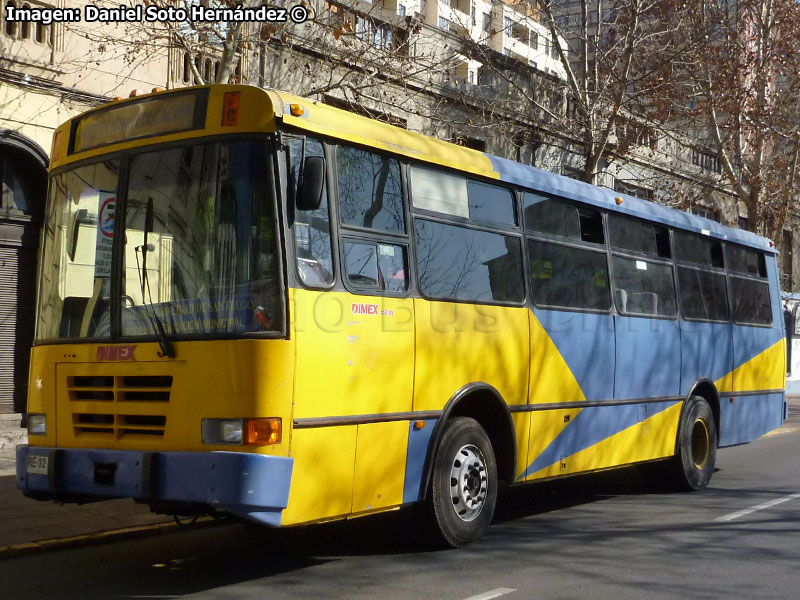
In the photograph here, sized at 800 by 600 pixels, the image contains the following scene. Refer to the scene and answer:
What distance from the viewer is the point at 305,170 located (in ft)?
20.8

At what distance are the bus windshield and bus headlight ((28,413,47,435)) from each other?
1.80 feet

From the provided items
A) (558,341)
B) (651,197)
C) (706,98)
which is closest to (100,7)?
(558,341)

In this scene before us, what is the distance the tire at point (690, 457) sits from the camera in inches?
449

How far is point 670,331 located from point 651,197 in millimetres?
18398

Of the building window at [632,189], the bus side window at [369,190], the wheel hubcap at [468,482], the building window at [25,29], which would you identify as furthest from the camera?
the building window at [632,189]

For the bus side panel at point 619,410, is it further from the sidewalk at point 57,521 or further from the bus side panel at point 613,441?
the sidewalk at point 57,521

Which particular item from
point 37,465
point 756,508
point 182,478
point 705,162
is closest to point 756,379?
point 756,508

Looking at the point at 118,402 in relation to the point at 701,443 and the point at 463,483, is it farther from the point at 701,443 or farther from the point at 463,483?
the point at 701,443

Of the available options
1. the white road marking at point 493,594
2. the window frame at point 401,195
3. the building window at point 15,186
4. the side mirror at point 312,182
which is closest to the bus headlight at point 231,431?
the side mirror at point 312,182

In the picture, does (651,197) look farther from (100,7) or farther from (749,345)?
(100,7)

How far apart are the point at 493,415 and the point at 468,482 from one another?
70 cm

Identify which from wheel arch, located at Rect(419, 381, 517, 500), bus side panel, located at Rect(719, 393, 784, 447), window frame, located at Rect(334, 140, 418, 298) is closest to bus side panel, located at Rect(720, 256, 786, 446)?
bus side panel, located at Rect(719, 393, 784, 447)

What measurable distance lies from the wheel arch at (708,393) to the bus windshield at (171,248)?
675cm

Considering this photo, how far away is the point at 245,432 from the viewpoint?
6.07 m
